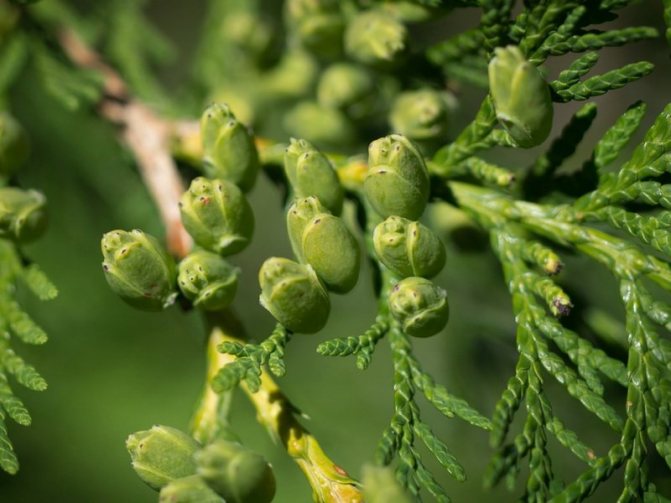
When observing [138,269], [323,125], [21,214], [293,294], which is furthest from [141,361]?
[293,294]

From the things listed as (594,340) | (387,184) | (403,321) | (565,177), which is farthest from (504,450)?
(594,340)

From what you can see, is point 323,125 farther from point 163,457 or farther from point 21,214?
point 163,457

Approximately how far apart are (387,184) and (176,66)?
3347mm

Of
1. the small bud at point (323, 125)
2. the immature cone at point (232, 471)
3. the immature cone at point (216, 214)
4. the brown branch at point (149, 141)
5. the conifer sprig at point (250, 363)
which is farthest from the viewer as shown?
the small bud at point (323, 125)

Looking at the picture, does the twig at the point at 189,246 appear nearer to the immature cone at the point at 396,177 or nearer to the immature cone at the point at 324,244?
the immature cone at the point at 324,244

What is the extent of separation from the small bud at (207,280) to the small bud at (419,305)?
345 millimetres

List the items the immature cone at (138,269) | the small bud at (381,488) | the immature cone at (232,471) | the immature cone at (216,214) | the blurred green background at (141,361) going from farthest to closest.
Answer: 1. the blurred green background at (141,361)
2. the immature cone at (216,214)
3. the immature cone at (138,269)
4. the immature cone at (232,471)
5. the small bud at (381,488)

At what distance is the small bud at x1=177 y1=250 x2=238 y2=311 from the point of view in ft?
4.87

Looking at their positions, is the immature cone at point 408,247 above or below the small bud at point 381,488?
above

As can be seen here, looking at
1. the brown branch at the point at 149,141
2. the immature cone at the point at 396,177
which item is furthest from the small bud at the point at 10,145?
the immature cone at the point at 396,177

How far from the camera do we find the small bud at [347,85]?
2029 millimetres

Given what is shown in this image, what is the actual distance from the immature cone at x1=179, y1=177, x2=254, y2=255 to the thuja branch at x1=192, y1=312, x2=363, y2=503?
0.20 metres

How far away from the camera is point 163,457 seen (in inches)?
51.3

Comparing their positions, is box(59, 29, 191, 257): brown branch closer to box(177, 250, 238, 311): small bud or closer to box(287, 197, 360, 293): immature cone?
box(177, 250, 238, 311): small bud
